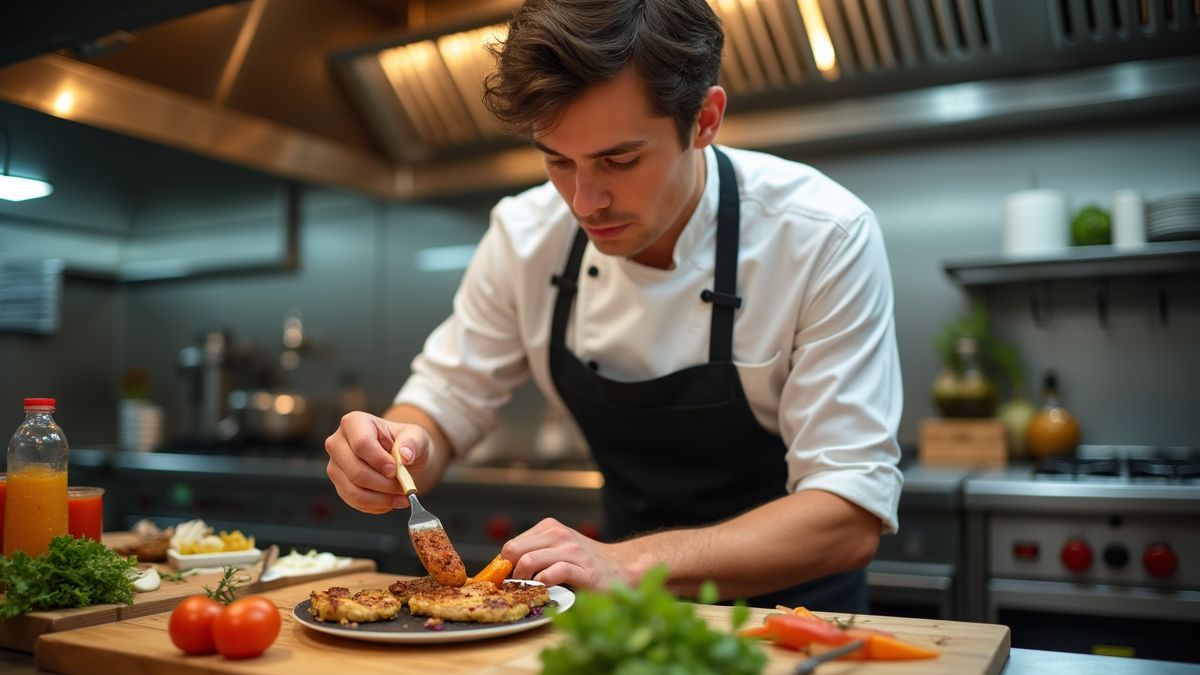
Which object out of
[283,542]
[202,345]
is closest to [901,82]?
[283,542]

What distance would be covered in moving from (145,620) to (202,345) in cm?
325

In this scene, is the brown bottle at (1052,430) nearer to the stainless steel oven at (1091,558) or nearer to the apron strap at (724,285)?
the stainless steel oven at (1091,558)

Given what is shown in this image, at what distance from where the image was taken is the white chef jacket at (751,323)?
5.20 feet

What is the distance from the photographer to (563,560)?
125 centimetres

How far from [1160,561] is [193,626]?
81.3 inches

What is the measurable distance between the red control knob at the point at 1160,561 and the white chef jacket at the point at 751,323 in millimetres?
1032

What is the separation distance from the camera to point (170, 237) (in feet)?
14.6

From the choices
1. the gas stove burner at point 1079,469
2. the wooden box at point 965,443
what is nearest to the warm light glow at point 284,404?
the wooden box at point 965,443

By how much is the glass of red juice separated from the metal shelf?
227cm

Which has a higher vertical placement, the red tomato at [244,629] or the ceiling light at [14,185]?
the ceiling light at [14,185]

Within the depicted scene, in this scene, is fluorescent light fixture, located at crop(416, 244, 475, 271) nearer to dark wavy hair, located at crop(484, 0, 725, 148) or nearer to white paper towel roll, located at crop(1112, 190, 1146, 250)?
white paper towel roll, located at crop(1112, 190, 1146, 250)

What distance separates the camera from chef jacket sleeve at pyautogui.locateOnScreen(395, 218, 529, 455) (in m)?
1.95

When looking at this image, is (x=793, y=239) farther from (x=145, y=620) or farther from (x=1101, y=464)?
(x=1101, y=464)

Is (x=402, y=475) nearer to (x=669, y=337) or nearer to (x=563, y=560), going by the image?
(x=563, y=560)
